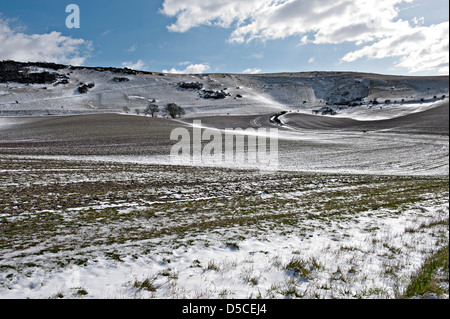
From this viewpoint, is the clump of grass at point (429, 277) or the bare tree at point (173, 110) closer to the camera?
the clump of grass at point (429, 277)

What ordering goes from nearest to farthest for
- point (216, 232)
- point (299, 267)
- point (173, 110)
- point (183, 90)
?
point (299, 267)
point (216, 232)
point (173, 110)
point (183, 90)

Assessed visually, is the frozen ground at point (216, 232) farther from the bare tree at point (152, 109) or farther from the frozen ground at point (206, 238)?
the bare tree at point (152, 109)

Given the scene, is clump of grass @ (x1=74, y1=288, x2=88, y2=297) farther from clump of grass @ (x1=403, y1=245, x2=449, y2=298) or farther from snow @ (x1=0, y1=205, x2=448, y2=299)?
clump of grass @ (x1=403, y1=245, x2=449, y2=298)

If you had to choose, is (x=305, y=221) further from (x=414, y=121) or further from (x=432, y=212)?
(x=414, y=121)

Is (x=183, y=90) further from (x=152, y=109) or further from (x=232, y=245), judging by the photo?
(x=232, y=245)

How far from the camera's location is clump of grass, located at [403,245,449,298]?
19.9 ft

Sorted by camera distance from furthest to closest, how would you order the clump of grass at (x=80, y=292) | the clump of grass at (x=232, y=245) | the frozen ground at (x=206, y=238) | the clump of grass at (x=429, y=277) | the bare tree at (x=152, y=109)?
the bare tree at (x=152, y=109), the clump of grass at (x=232, y=245), the clump of grass at (x=429, y=277), the frozen ground at (x=206, y=238), the clump of grass at (x=80, y=292)

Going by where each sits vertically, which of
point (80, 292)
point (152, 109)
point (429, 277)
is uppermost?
point (152, 109)

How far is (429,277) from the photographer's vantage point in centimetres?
667

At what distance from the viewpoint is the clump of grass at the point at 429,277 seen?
605 centimetres

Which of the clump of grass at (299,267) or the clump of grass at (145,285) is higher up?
the clump of grass at (145,285)

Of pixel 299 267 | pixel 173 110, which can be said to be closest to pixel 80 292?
pixel 299 267

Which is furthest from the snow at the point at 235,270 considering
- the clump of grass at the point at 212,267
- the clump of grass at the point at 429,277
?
the clump of grass at the point at 429,277

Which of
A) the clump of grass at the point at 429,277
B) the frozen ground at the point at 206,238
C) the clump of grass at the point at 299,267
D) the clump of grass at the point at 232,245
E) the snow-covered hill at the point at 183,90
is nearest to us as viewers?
the frozen ground at the point at 206,238
